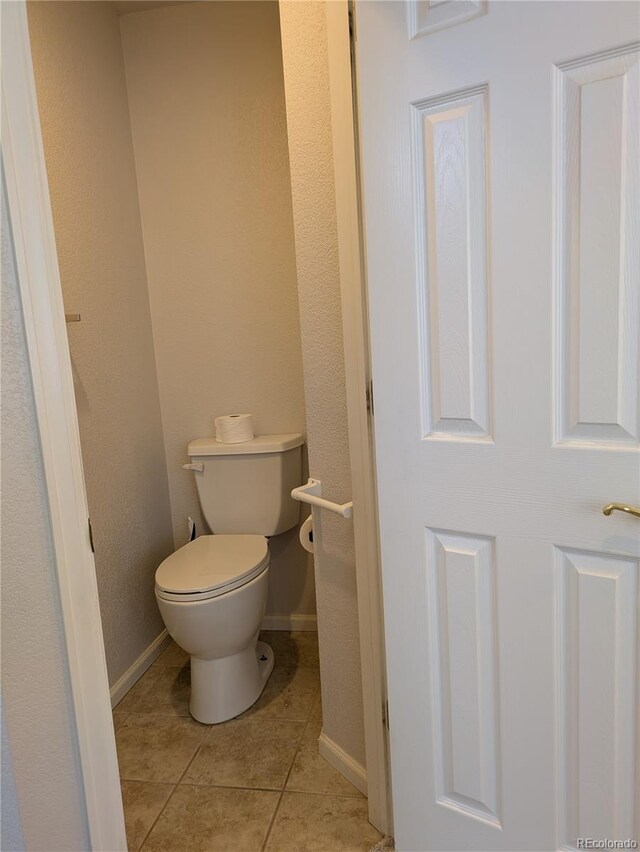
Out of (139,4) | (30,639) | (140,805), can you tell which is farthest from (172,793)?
(139,4)

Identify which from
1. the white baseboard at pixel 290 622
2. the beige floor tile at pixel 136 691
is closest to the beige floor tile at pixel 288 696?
the white baseboard at pixel 290 622

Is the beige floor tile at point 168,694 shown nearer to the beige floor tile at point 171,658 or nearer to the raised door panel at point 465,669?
the beige floor tile at point 171,658

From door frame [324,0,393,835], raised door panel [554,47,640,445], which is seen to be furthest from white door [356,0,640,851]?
door frame [324,0,393,835]

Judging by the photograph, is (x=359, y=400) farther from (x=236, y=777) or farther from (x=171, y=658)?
(x=171, y=658)

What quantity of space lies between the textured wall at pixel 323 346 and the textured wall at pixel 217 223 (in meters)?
0.83

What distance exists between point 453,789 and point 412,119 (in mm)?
1326

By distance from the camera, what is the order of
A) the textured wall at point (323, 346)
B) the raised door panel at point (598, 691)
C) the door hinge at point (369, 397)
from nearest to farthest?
the raised door panel at point (598, 691) → the door hinge at point (369, 397) → the textured wall at point (323, 346)

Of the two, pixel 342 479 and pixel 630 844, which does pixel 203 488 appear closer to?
pixel 342 479

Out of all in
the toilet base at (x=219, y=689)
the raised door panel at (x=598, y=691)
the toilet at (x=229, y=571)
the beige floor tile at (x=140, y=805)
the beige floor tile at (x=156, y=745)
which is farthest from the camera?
the toilet base at (x=219, y=689)

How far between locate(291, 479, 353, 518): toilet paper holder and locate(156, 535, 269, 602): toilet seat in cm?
48

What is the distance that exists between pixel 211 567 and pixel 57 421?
112cm

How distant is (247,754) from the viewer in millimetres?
1935

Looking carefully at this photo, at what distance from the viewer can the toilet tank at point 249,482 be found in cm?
240

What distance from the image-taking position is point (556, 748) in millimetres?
1188
